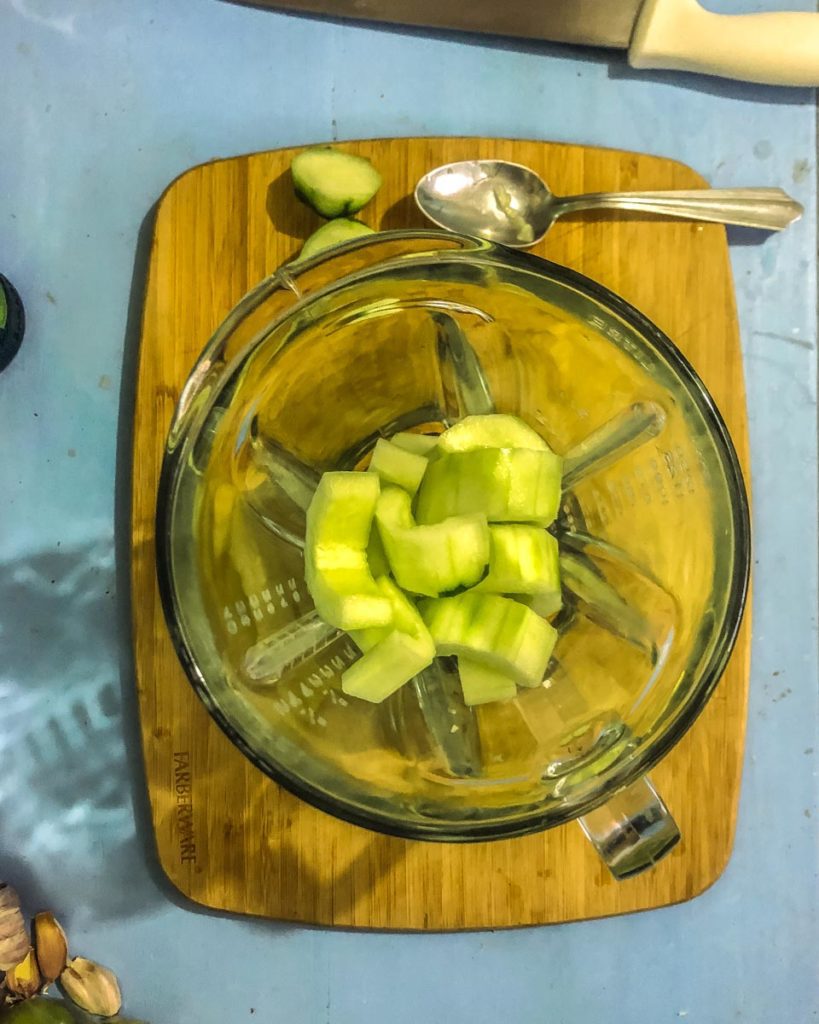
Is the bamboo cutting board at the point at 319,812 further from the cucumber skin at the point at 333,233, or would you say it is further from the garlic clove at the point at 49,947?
the garlic clove at the point at 49,947

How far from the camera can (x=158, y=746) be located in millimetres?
786

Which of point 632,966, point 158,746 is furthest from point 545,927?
point 158,746

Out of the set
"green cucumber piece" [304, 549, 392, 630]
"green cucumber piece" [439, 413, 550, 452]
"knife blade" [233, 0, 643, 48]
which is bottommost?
"green cucumber piece" [304, 549, 392, 630]

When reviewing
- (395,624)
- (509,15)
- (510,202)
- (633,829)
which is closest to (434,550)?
(395,624)

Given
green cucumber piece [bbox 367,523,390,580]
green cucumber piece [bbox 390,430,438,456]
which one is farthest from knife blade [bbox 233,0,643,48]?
green cucumber piece [bbox 367,523,390,580]

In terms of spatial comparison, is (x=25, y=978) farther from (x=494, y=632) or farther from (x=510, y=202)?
(x=510, y=202)

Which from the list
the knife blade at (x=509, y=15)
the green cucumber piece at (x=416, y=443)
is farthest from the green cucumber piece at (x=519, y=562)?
the knife blade at (x=509, y=15)

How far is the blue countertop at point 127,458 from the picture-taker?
855mm

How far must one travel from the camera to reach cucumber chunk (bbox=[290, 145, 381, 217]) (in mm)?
746

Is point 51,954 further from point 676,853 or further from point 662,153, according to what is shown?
point 662,153

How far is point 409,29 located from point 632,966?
3.08ft

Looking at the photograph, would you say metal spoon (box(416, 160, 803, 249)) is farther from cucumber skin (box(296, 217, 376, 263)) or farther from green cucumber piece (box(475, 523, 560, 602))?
green cucumber piece (box(475, 523, 560, 602))

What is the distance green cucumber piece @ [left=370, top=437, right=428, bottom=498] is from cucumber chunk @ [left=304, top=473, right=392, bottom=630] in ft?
0.17

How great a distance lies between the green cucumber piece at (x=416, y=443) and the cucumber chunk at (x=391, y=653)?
0.12 m
